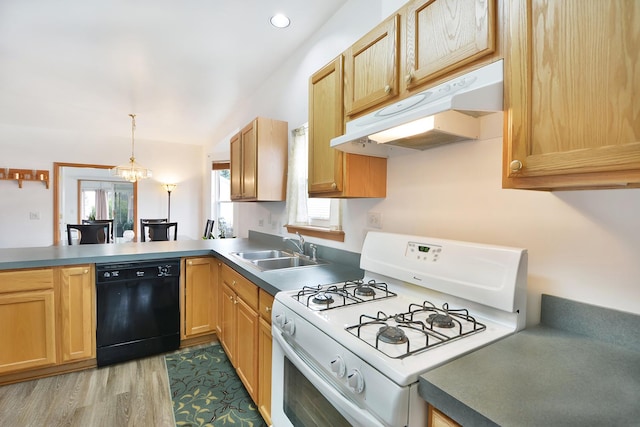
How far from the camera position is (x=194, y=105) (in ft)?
13.8

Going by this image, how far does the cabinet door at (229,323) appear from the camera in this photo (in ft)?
7.15

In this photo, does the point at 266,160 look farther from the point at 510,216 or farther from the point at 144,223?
the point at 144,223

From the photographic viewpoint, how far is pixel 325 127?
70.4 inches

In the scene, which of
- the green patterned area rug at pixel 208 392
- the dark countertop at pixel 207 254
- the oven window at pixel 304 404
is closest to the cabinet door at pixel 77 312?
the dark countertop at pixel 207 254

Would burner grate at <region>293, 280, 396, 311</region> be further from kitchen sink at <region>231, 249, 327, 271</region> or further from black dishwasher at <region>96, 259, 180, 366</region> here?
black dishwasher at <region>96, 259, 180, 366</region>

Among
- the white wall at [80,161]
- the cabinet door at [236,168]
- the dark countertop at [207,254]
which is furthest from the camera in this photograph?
the white wall at [80,161]

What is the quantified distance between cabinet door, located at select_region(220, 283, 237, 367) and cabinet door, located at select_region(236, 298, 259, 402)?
11cm

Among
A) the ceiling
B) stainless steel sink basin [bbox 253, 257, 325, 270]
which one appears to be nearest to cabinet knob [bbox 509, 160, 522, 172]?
stainless steel sink basin [bbox 253, 257, 325, 270]

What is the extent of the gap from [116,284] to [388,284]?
6.85 ft

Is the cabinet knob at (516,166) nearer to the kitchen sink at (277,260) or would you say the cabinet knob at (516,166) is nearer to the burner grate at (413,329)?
the burner grate at (413,329)

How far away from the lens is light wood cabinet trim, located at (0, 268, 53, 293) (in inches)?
79.5

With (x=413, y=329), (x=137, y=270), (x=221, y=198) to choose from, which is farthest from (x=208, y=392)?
(x=221, y=198)

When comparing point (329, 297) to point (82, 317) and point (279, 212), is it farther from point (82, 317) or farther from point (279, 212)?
point (82, 317)

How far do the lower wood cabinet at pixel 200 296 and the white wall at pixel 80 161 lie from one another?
4.03m
